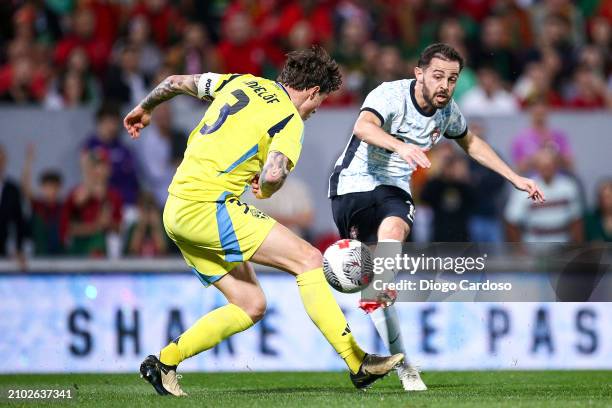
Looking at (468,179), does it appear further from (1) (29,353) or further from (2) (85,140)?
(1) (29,353)

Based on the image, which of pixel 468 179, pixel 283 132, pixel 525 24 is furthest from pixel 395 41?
pixel 283 132

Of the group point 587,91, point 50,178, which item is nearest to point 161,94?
point 50,178

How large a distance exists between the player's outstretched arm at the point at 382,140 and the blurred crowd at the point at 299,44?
19.9 feet

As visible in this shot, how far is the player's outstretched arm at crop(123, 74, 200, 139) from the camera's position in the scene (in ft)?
26.2

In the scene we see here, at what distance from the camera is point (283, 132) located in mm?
7348

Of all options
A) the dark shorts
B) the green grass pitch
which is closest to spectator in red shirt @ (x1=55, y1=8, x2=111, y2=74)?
the green grass pitch

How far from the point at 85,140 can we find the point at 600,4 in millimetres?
7589

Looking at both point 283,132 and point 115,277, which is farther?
point 115,277

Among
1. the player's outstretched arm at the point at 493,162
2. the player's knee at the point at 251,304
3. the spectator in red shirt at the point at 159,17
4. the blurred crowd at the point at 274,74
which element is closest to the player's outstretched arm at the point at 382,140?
the player's outstretched arm at the point at 493,162

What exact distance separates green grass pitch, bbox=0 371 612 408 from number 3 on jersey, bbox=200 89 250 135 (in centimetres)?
169

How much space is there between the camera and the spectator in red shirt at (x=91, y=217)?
13.1 metres

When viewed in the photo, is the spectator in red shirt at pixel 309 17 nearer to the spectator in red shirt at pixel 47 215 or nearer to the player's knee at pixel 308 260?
the spectator in red shirt at pixel 47 215

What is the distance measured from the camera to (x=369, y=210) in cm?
852

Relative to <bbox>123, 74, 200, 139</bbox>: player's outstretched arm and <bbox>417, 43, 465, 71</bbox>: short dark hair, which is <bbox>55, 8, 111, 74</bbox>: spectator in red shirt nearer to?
<bbox>123, 74, 200, 139</bbox>: player's outstretched arm
